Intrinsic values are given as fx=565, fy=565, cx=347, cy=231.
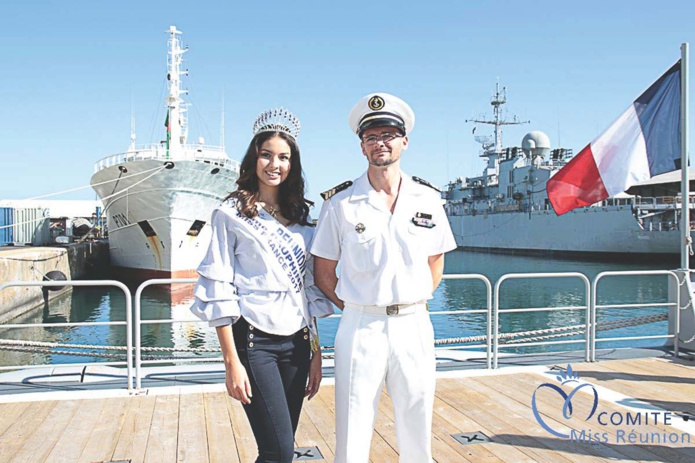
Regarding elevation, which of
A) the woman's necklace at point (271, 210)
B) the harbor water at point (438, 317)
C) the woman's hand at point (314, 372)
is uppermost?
the woman's necklace at point (271, 210)

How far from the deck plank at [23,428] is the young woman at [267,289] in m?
1.98

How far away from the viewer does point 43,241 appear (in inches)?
1278

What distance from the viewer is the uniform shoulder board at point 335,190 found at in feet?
7.86

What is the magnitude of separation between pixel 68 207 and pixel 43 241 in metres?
31.5

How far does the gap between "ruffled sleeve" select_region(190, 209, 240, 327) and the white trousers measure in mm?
463

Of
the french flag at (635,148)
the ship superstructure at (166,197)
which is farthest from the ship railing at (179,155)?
the french flag at (635,148)

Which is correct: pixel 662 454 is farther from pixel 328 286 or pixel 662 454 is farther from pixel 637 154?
pixel 637 154

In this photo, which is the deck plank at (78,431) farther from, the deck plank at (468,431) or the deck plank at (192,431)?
the deck plank at (468,431)

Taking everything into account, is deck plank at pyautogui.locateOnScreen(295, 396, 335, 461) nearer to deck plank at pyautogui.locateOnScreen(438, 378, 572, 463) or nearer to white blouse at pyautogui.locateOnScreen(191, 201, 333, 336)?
deck plank at pyautogui.locateOnScreen(438, 378, 572, 463)

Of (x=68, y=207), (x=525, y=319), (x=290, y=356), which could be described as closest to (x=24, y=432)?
(x=290, y=356)

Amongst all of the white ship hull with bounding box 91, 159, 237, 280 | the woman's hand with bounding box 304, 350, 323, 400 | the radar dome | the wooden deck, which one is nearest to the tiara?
the woman's hand with bounding box 304, 350, 323, 400

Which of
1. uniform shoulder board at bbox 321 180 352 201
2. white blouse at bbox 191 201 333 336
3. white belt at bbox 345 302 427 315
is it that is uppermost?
uniform shoulder board at bbox 321 180 352 201

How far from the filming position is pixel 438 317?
16672mm

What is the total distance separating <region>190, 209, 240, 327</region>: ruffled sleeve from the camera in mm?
2143
